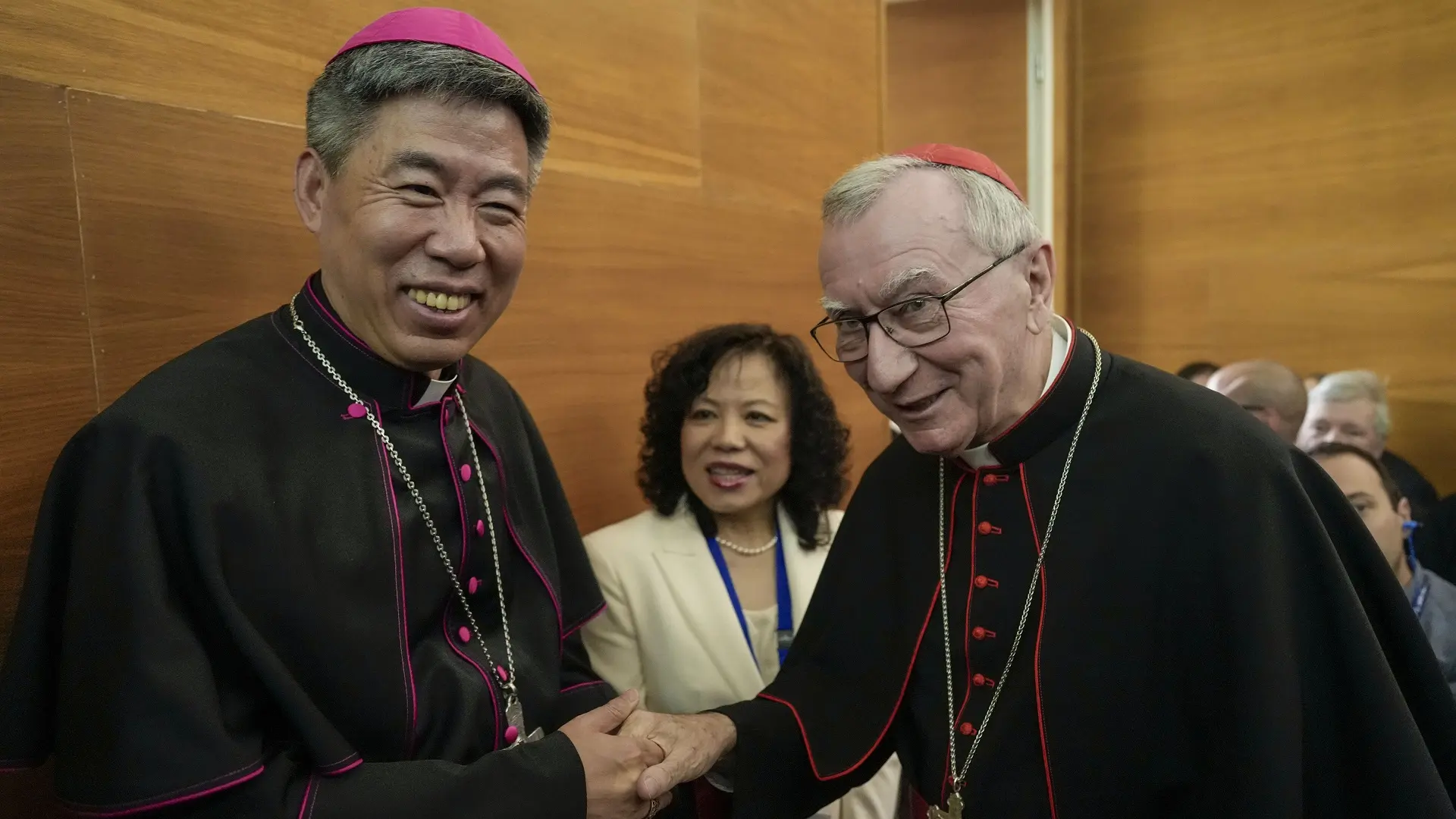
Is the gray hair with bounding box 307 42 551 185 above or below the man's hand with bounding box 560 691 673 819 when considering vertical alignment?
above

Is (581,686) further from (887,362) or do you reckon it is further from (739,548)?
(887,362)

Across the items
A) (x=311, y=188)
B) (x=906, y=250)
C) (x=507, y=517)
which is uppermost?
(x=311, y=188)

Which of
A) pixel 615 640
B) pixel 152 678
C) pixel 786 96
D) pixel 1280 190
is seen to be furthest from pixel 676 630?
pixel 1280 190

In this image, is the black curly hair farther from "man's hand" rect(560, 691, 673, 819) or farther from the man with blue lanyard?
the man with blue lanyard

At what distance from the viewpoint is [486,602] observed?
190 cm

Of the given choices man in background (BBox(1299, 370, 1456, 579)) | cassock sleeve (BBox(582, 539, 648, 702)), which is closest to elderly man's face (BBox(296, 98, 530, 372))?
cassock sleeve (BBox(582, 539, 648, 702))

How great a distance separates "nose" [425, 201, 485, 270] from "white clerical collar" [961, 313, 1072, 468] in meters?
1.02

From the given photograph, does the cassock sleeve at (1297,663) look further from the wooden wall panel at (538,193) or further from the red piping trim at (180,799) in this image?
the wooden wall panel at (538,193)

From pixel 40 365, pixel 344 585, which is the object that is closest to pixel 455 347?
pixel 344 585

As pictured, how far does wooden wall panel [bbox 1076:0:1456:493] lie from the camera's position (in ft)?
18.1

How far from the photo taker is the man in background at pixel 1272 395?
4.24 metres

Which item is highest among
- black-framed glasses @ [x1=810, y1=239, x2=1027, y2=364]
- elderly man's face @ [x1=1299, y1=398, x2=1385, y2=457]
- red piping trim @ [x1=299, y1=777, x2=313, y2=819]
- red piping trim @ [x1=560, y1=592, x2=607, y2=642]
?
black-framed glasses @ [x1=810, y1=239, x2=1027, y2=364]

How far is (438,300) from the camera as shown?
166 centimetres

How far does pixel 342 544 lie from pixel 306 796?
1.24ft
